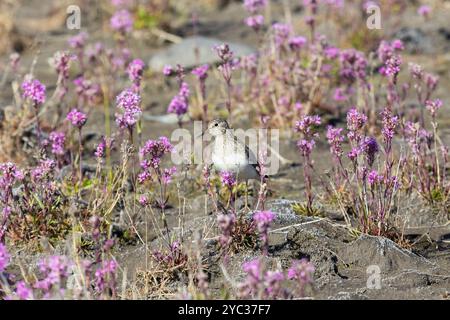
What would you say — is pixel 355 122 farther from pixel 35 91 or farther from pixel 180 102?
pixel 35 91

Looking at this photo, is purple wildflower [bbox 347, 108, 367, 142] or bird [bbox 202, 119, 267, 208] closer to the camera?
purple wildflower [bbox 347, 108, 367, 142]

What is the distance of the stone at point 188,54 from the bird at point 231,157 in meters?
4.19

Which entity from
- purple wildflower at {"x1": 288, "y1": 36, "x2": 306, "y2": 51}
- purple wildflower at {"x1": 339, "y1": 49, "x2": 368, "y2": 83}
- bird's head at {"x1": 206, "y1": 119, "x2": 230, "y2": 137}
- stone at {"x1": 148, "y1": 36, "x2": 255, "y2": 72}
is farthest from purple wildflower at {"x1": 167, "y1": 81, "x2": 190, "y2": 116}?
stone at {"x1": 148, "y1": 36, "x2": 255, "y2": 72}

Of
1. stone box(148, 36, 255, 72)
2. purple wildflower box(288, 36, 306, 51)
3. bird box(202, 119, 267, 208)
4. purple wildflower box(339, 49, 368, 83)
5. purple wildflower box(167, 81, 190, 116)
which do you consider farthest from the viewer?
stone box(148, 36, 255, 72)

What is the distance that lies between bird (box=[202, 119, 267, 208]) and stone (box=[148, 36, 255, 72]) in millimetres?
4194

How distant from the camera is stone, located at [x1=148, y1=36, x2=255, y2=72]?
999 cm

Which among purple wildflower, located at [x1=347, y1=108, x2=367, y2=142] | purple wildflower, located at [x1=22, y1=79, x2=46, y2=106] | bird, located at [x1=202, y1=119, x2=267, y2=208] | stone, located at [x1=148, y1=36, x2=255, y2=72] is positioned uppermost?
stone, located at [x1=148, y1=36, x2=255, y2=72]

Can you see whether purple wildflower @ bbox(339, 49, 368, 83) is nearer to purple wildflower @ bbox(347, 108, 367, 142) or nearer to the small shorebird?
the small shorebird

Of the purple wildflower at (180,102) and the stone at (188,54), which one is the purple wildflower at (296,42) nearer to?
the purple wildflower at (180,102)

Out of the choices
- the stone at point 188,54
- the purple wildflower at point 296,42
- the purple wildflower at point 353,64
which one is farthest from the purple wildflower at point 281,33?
the stone at point 188,54

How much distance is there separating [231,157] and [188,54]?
16.0 ft
